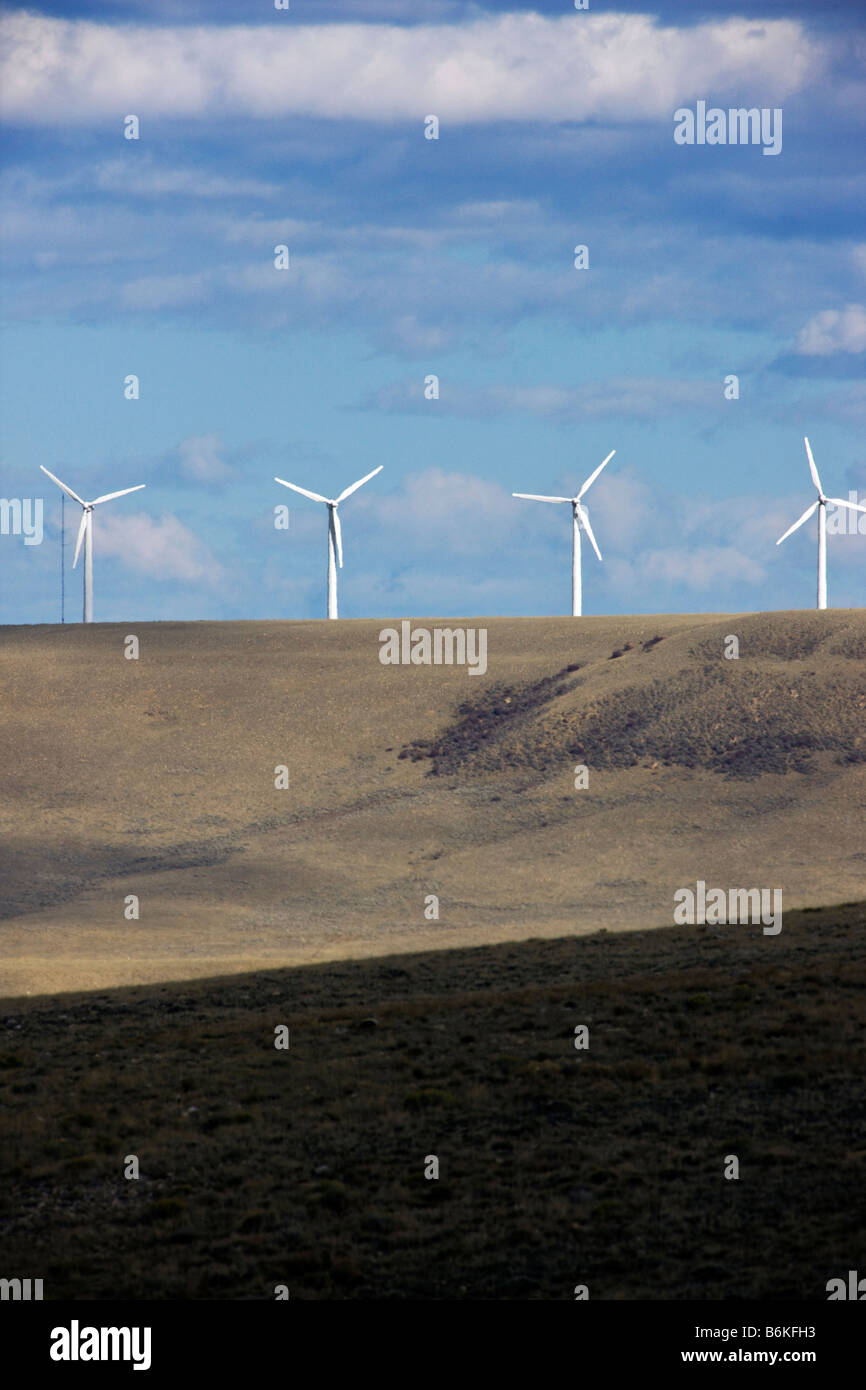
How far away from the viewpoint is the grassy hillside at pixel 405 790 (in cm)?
6925

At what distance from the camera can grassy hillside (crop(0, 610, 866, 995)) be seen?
6925cm

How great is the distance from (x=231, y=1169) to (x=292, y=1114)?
292cm

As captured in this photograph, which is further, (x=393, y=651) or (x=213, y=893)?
(x=393, y=651)

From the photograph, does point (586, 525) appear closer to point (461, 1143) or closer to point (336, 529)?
point (336, 529)

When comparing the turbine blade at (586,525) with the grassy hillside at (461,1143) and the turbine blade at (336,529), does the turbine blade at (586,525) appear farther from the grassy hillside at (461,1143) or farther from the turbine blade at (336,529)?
the grassy hillside at (461,1143)

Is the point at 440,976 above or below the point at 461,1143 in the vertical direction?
above

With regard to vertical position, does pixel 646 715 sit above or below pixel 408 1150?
above

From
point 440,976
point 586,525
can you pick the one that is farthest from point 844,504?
point 440,976

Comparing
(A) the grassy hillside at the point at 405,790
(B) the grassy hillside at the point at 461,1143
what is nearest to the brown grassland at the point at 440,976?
(B) the grassy hillside at the point at 461,1143

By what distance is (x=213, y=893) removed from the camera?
251ft

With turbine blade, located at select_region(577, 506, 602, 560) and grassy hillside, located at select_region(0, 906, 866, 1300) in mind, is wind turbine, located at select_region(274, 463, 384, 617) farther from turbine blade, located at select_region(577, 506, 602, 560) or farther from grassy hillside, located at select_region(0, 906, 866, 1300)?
grassy hillside, located at select_region(0, 906, 866, 1300)

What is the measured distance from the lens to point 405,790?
9675 cm
